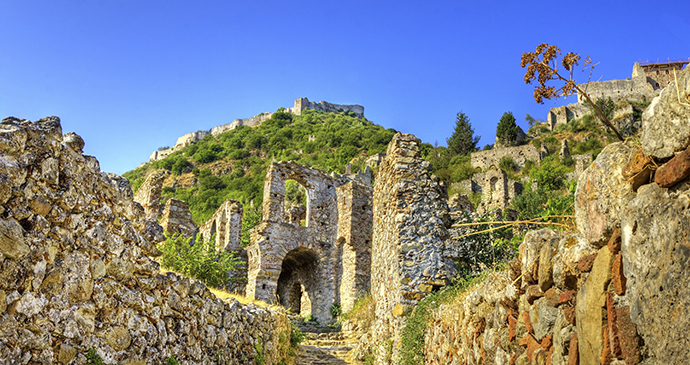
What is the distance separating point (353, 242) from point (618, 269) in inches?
625

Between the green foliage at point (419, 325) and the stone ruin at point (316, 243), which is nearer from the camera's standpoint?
the green foliage at point (419, 325)

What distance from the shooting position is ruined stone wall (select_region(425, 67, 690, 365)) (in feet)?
7.36

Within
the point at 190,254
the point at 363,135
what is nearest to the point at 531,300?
the point at 190,254

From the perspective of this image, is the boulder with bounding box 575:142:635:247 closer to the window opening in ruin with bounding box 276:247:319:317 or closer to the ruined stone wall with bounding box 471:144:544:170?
the window opening in ruin with bounding box 276:247:319:317

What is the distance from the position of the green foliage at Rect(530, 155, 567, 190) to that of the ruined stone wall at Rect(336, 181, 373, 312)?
13.6m

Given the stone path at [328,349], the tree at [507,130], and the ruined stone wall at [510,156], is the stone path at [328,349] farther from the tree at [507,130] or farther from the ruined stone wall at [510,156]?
the tree at [507,130]

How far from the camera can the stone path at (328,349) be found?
10.6 m

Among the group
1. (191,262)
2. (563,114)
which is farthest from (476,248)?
(563,114)

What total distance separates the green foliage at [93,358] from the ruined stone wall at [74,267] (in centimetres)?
4

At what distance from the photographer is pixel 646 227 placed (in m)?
2.42

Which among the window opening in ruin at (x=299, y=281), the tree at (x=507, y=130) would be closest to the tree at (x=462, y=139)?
the tree at (x=507, y=130)

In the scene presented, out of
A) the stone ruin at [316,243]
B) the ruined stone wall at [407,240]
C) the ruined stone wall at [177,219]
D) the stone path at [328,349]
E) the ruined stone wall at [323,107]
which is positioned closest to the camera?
the ruined stone wall at [407,240]

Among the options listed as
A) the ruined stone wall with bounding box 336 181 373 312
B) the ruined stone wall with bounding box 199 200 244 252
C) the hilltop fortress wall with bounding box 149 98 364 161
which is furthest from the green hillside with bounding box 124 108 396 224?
the ruined stone wall with bounding box 336 181 373 312

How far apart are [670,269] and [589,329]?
712 millimetres
